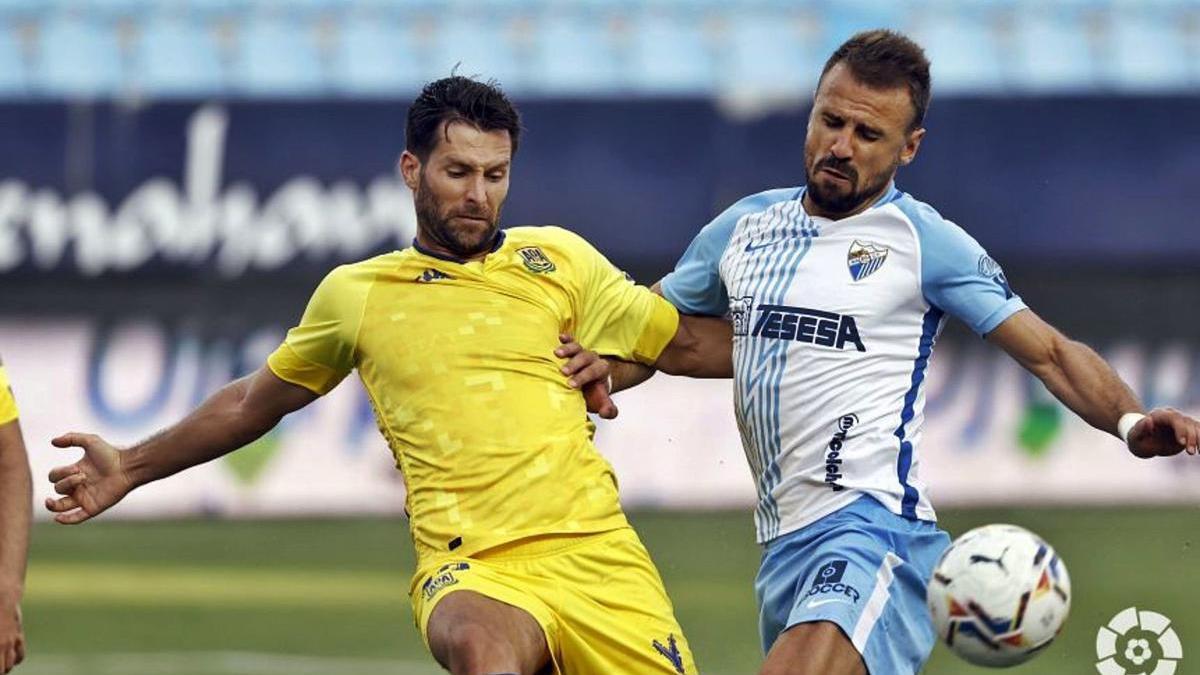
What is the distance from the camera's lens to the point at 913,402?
7.08m

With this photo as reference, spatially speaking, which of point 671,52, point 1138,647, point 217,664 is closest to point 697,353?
point 1138,647

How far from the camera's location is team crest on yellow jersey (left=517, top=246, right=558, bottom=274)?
23.8ft

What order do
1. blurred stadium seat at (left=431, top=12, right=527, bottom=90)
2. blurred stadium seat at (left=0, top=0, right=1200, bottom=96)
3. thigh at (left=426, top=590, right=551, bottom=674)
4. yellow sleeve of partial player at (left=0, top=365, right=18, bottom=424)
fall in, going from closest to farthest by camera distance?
1. thigh at (left=426, top=590, right=551, bottom=674)
2. yellow sleeve of partial player at (left=0, top=365, right=18, bottom=424)
3. blurred stadium seat at (left=0, top=0, right=1200, bottom=96)
4. blurred stadium seat at (left=431, top=12, right=527, bottom=90)

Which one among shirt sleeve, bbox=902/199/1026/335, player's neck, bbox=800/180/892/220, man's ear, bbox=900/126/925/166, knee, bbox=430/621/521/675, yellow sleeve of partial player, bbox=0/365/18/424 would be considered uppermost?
man's ear, bbox=900/126/925/166

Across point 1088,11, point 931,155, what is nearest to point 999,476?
point 931,155

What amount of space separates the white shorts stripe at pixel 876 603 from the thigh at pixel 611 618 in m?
0.62

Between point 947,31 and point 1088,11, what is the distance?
58.9 inches

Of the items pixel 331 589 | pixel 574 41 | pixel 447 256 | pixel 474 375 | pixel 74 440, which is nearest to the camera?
pixel 474 375

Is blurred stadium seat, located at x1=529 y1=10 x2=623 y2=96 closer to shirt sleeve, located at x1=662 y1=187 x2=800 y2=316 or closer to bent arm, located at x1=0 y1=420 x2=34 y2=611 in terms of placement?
shirt sleeve, located at x1=662 y1=187 x2=800 y2=316

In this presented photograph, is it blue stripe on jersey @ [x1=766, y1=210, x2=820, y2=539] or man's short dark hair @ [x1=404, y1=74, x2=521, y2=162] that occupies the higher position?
man's short dark hair @ [x1=404, y1=74, x2=521, y2=162]

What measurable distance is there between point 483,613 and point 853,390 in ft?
4.39

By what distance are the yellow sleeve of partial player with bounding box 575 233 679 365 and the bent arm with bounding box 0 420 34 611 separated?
1792 millimetres

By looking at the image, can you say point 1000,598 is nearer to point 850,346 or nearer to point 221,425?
point 850,346

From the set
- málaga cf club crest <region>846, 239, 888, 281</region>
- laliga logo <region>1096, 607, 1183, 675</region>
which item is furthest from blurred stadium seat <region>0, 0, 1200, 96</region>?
málaga cf club crest <region>846, 239, 888, 281</region>
